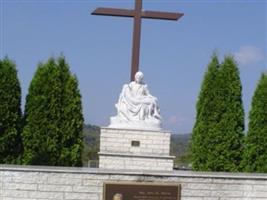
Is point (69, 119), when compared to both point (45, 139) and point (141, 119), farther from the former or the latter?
point (141, 119)

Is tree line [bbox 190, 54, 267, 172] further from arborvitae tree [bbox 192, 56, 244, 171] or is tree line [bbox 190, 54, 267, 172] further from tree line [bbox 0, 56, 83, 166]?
tree line [bbox 0, 56, 83, 166]

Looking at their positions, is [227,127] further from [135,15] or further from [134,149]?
[135,15]

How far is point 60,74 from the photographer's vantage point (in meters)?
14.6

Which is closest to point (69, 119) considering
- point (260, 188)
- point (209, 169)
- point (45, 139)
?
point (45, 139)

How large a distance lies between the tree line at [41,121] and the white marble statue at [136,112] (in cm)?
165

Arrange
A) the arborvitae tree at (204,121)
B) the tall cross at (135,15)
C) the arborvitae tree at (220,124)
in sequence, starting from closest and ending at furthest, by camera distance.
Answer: the tall cross at (135,15)
the arborvitae tree at (220,124)
the arborvitae tree at (204,121)

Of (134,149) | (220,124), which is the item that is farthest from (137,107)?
(220,124)

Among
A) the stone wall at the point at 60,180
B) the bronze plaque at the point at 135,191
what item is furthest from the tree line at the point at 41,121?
the bronze plaque at the point at 135,191

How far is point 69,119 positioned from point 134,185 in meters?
5.68

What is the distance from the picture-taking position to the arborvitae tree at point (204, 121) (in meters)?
14.4

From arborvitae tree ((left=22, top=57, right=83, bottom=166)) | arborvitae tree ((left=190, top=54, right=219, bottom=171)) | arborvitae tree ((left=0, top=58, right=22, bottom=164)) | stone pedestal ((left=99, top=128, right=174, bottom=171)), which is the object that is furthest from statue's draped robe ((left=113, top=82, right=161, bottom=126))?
arborvitae tree ((left=0, top=58, right=22, bottom=164))

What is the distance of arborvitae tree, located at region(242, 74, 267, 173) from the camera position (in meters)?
14.0

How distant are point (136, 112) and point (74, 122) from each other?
2109 mm

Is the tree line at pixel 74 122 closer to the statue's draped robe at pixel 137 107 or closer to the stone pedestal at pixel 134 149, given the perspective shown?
the stone pedestal at pixel 134 149
